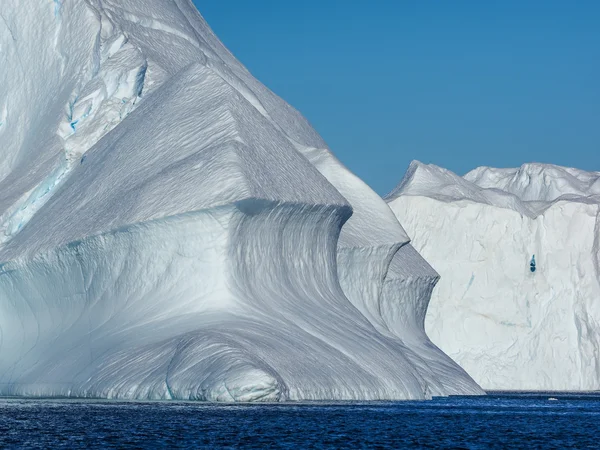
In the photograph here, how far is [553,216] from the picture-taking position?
59750 mm

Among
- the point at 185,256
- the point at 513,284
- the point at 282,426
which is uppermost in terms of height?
the point at 513,284

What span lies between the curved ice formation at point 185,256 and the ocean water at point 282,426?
38.3 inches

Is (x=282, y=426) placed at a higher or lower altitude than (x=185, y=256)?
lower

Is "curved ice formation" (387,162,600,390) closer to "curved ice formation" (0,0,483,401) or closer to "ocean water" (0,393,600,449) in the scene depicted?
"curved ice formation" (0,0,483,401)

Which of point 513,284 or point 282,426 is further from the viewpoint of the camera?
point 513,284

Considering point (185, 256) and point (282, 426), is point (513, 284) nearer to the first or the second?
point (185, 256)

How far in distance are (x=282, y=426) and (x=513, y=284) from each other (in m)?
33.9

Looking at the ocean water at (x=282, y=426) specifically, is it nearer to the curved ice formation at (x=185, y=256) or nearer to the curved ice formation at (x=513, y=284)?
the curved ice formation at (x=185, y=256)

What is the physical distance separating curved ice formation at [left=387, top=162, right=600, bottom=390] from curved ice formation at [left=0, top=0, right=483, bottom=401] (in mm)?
11359

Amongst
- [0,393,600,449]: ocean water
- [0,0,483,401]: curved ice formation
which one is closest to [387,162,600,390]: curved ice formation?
[0,0,483,401]: curved ice formation

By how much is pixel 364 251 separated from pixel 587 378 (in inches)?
725

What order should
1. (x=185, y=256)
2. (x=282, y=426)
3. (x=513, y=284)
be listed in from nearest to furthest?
(x=282, y=426) → (x=185, y=256) → (x=513, y=284)

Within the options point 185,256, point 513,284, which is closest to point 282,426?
point 185,256

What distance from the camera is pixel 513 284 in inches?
2324
